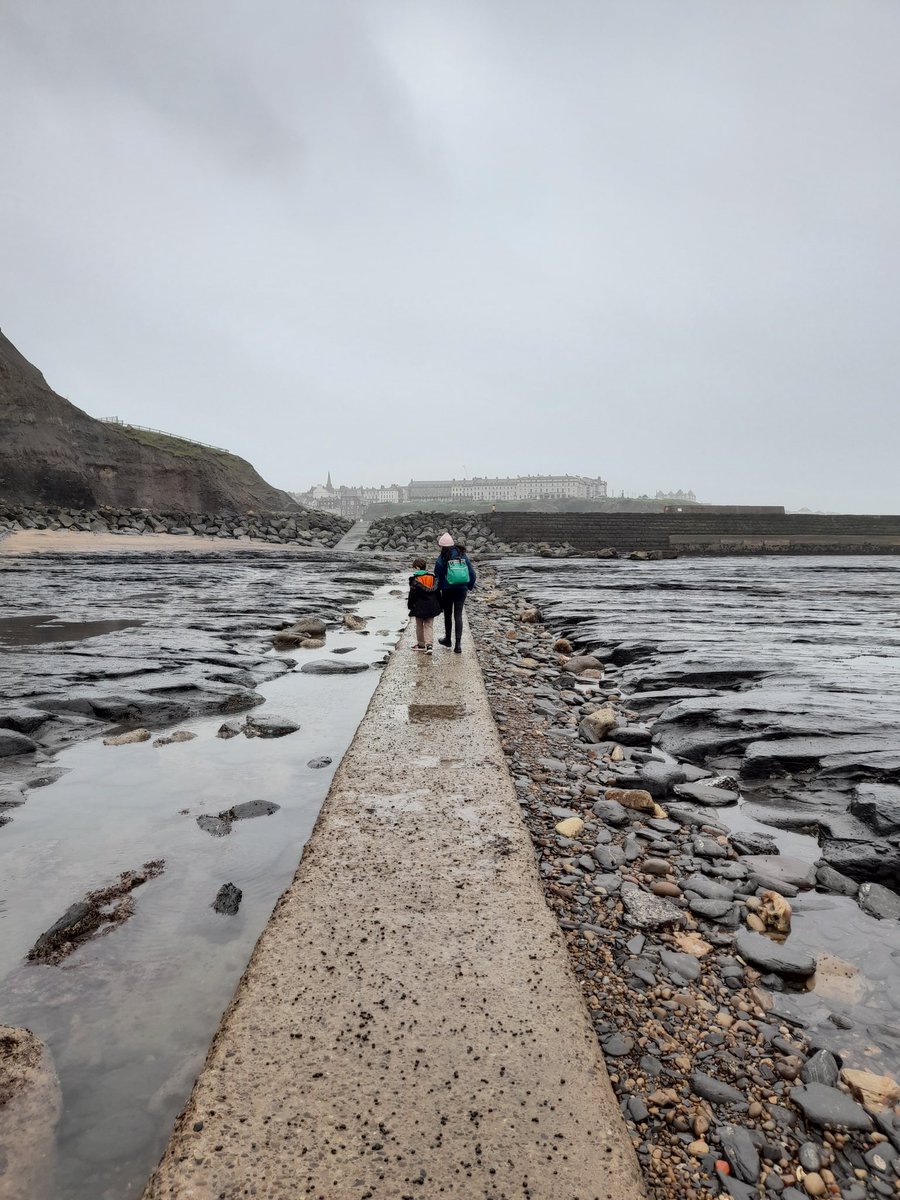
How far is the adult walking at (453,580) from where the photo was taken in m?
8.28

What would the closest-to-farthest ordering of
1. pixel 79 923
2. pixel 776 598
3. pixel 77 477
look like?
pixel 79 923 < pixel 776 598 < pixel 77 477

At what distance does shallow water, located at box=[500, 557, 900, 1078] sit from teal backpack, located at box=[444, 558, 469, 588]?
234 centimetres

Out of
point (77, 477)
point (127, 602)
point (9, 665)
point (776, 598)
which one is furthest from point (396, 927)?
point (77, 477)

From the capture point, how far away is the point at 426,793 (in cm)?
379

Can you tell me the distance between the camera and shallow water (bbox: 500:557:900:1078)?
2.41 meters

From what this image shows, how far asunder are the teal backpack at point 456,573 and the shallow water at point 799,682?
234 cm

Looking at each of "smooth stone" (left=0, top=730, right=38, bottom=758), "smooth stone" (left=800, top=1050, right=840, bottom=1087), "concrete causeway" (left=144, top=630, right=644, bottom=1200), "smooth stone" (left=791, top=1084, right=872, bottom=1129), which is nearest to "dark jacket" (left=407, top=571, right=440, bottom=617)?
"smooth stone" (left=0, top=730, right=38, bottom=758)

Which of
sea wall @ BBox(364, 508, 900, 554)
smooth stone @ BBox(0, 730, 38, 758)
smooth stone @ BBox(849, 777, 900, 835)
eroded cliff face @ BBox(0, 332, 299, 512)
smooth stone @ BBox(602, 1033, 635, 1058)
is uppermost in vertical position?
eroded cliff face @ BBox(0, 332, 299, 512)

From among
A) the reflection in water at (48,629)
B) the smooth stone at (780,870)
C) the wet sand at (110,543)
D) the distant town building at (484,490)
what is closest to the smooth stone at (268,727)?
the smooth stone at (780,870)

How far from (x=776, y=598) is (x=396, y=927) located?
18.0 m

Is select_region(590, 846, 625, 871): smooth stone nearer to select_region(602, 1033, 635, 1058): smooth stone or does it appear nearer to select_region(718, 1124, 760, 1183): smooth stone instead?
select_region(602, 1033, 635, 1058): smooth stone

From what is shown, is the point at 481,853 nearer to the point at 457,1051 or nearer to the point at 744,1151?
the point at 457,1051

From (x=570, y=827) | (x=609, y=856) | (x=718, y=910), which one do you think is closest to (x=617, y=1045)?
→ (x=718, y=910)

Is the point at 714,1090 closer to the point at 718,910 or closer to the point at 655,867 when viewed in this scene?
the point at 718,910
